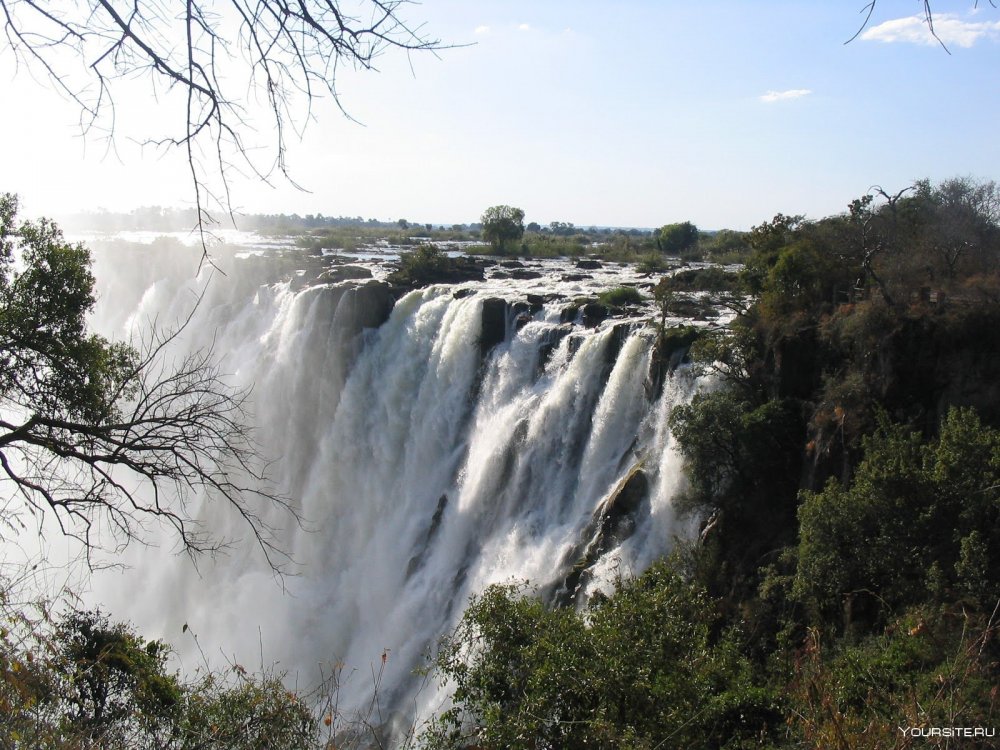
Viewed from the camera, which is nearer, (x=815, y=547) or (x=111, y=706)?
(x=111, y=706)

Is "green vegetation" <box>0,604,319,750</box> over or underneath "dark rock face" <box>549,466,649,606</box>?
over

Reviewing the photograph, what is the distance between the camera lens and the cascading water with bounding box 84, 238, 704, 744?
15.5 meters

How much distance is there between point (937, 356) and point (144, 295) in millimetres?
34491

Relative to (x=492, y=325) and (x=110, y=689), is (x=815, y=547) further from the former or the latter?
(x=492, y=325)

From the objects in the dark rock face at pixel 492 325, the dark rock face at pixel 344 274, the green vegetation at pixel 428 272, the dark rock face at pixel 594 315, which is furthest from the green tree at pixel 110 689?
the dark rock face at pixel 344 274

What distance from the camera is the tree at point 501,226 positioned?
4684cm

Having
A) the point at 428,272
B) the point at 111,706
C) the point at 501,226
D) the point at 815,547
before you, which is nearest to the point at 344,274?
the point at 428,272

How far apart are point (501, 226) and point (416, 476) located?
96.1 ft

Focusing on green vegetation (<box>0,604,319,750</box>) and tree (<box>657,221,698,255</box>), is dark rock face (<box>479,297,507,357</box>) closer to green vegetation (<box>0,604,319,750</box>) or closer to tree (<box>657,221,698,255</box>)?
green vegetation (<box>0,604,319,750</box>)

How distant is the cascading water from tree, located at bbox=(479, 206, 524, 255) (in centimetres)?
2050

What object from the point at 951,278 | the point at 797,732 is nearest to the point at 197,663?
the point at 797,732

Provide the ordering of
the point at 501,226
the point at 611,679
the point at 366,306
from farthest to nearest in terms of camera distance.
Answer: the point at 501,226, the point at 366,306, the point at 611,679

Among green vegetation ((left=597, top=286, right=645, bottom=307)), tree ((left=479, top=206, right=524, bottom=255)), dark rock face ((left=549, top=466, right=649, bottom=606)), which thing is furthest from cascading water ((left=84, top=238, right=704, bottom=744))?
tree ((left=479, top=206, right=524, bottom=255))

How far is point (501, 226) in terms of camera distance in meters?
46.8
